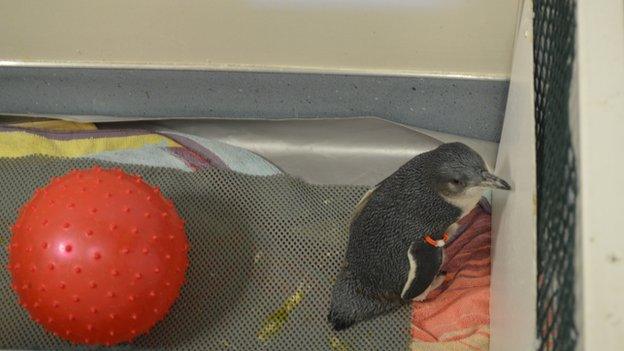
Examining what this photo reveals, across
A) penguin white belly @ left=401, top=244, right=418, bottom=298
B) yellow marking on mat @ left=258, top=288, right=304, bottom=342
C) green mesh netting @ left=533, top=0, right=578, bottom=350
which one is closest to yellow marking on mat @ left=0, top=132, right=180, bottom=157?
yellow marking on mat @ left=258, top=288, right=304, bottom=342

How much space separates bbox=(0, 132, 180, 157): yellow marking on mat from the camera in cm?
138

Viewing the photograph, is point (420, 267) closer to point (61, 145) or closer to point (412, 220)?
point (412, 220)

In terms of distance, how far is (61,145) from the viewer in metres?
1.39

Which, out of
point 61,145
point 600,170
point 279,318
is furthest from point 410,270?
point 61,145

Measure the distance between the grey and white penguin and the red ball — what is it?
11.2 inches

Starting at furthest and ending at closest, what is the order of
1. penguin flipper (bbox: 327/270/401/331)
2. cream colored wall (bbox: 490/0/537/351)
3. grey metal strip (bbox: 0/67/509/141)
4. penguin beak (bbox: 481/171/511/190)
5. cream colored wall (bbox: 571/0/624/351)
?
grey metal strip (bbox: 0/67/509/141) < penguin flipper (bbox: 327/270/401/331) < penguin beak (bbox: 481/171/511/190) < cream colored wall (bbox: 490/0/537/351) < cream colored wall (bbox: 571/0/624/351)

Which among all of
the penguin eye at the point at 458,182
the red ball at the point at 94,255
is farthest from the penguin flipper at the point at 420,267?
the red ball at the point at 94,255

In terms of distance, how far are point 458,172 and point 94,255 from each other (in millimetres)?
482

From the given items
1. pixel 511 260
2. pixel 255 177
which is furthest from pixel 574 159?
pixel 255 177

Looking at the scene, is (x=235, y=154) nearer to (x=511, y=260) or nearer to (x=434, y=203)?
(x=434, y=203)

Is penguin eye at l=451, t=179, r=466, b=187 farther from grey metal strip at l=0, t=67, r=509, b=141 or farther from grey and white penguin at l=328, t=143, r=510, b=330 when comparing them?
grey metal strip at l=0, t=67, r=509, b=141

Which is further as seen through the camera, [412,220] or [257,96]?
[257,96]

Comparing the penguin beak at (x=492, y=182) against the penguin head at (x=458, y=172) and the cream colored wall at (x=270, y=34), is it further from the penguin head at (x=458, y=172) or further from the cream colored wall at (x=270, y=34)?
the cream colored wall at (x=270, y=34)

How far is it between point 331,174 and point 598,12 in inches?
27.7
